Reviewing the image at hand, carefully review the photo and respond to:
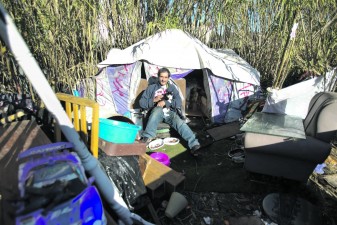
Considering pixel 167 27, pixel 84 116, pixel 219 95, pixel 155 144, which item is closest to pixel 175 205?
pixel 84 116

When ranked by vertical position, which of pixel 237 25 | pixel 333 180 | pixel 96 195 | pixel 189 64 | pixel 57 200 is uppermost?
pixel 237 25

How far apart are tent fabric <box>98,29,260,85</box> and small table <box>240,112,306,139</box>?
1601 mm

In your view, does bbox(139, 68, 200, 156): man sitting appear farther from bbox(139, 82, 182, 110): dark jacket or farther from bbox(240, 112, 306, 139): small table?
bbox(240, 112, 306, 139): small table

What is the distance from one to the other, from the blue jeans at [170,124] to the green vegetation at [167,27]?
1.52 m

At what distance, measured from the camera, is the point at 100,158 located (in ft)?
8.69

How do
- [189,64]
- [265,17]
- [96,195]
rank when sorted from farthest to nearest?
1. [265,17]
2. [189,64]
3. [96,195]

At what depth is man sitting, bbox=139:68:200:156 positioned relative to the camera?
432 centimetres

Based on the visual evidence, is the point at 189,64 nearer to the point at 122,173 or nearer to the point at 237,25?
the point at 237,25

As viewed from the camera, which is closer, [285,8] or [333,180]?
[333,180]

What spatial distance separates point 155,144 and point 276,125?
1.99 meters

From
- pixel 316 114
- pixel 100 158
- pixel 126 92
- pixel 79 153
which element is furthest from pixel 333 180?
pixel 126 92

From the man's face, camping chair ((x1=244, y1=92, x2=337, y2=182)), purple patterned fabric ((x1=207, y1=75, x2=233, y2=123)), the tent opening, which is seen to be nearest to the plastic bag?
camping chair ((x1=244, y1=92, x2=337, y2=182))

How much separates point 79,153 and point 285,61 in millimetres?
4091

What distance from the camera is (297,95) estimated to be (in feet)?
12.8
